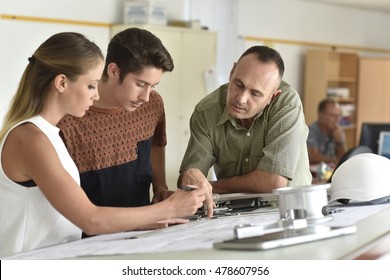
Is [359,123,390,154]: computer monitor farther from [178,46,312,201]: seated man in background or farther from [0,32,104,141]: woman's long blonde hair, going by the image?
[0,32,104,141]: woman's long blonde hair

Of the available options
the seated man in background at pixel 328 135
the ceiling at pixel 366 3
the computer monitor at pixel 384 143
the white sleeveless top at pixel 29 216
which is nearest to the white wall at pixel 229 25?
the ceiling at pixel 366 3

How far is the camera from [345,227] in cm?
216

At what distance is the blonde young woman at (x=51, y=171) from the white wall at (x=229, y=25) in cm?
518

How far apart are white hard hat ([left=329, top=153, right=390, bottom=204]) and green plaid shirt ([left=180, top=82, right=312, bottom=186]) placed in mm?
377

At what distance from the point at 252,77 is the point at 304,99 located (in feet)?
29.7

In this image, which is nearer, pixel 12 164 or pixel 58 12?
pixel 12 164

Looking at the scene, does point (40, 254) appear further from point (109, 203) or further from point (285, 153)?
point (285, 153)

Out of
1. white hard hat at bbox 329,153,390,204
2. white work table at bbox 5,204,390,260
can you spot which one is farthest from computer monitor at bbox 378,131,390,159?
white work table at bbox 5,204,390,260

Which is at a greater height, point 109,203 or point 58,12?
point 58,12

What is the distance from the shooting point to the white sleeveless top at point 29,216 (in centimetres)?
225

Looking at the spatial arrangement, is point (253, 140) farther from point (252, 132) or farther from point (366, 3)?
point (366, 3)

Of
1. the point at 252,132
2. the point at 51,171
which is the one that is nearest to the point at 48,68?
the point at 51,171

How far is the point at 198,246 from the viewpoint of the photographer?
1991 millimetres
